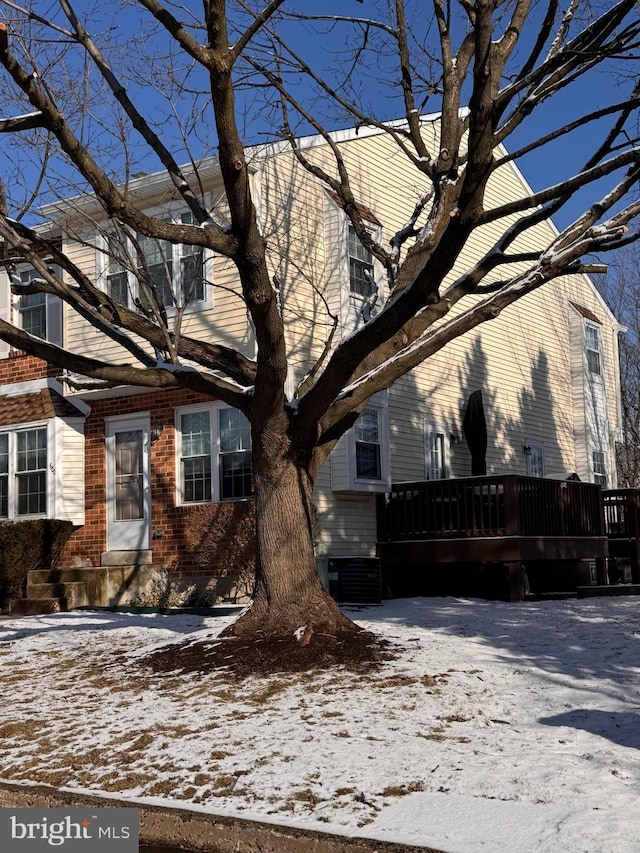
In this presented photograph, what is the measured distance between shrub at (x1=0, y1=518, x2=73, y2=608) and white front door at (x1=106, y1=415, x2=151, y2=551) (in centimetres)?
90

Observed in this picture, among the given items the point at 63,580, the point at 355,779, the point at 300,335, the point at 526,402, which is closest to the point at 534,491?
the point at 300,335

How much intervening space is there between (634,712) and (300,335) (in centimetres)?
967

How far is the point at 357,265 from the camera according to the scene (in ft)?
54.1

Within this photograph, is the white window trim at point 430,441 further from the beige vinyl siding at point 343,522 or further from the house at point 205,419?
the beige vinyl siding at point 343,522

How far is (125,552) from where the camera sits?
52.2 feet

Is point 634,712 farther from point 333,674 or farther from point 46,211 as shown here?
point 46,211

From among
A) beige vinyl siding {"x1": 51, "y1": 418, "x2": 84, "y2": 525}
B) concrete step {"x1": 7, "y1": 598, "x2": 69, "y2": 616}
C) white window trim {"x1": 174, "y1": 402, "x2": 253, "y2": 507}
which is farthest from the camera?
beige vinyl siding {"x1": 51, "y1": 418, "x2": 84, "y2": 525}

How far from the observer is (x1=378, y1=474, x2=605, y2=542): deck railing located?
48.8 ft

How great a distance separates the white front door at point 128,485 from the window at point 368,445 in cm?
346

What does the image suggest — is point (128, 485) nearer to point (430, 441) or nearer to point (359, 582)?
point (359, 582)

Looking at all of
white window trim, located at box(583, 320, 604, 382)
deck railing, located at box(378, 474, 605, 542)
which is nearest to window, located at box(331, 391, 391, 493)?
deck railing, located at box(378, 474, 605, 542)

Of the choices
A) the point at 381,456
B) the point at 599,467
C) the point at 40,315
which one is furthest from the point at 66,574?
the point at 599,467

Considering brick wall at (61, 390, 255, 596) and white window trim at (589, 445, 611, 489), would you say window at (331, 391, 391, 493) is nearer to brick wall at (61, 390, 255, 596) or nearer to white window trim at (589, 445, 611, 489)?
brick wall at (61, 390, 255, 596)

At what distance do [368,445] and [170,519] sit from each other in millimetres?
3434
